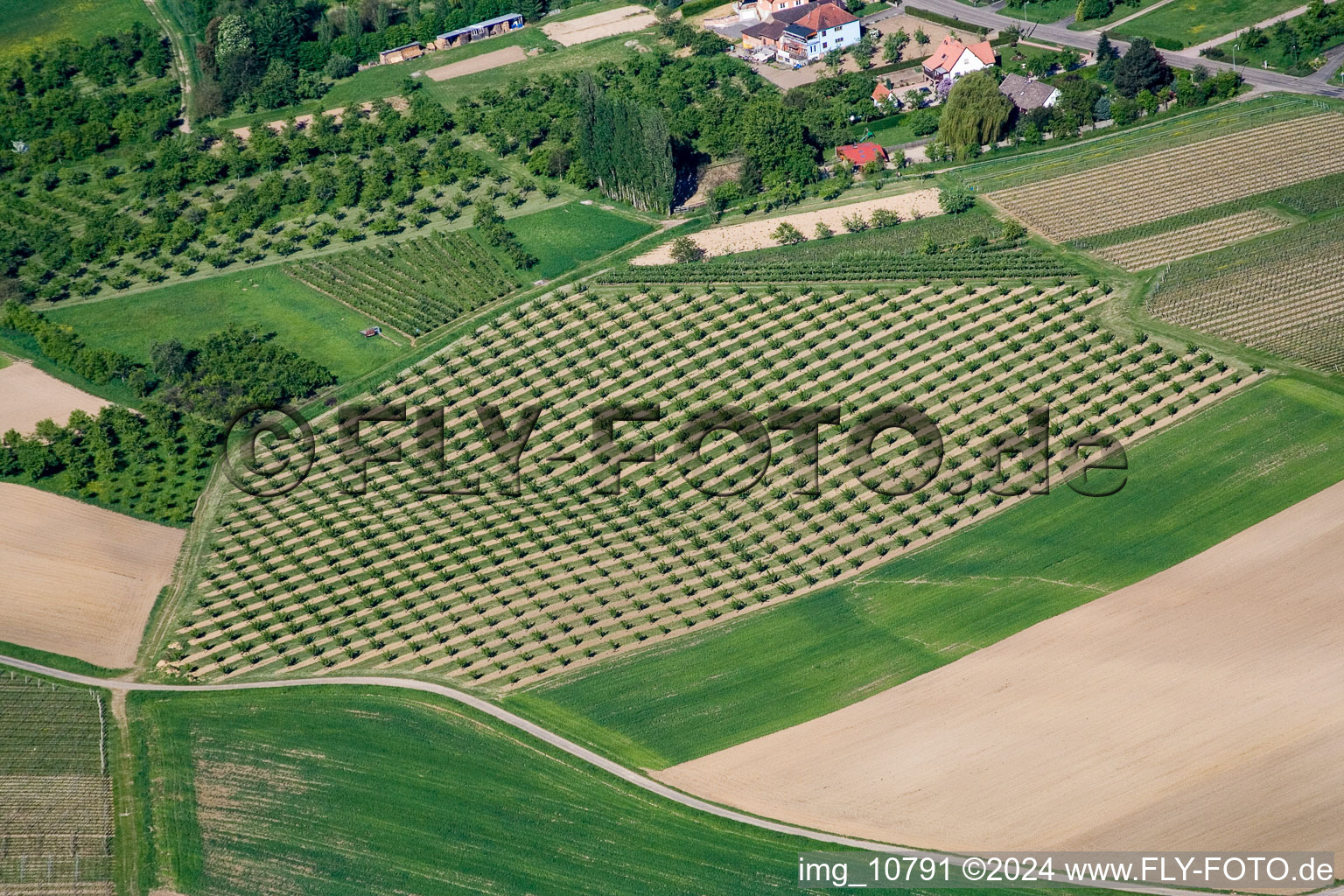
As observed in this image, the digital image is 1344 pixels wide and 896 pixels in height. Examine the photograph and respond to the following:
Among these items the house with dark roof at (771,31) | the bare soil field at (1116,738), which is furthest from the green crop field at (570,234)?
the bare soil field at (1116,738)

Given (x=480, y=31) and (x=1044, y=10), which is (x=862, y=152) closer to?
(x=1044, y=10)

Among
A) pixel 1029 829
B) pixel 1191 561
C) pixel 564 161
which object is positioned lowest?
pixel 1029 829

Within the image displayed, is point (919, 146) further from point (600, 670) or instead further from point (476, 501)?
point (600, 670)

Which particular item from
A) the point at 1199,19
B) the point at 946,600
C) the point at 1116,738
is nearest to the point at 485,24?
the point at 1199,19

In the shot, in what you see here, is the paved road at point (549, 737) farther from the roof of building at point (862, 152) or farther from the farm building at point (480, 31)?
the farm building at point (480, 31)

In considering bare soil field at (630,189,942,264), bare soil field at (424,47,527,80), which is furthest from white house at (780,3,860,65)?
bare soil field at (630,189,942,264)

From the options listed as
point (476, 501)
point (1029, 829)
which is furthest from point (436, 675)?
point (1029, 829)

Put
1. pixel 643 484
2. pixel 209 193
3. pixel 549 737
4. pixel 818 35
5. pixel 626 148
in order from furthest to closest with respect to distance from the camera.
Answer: pixel 818 35 → pixel 209 193 → pixel 626 148 → pixel 643 484 → pixel 549 737
